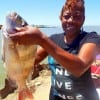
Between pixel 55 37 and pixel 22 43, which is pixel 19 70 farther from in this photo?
pixel 55 37

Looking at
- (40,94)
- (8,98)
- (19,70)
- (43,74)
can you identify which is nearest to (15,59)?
(19,70)

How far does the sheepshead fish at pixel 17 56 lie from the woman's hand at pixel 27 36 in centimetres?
4

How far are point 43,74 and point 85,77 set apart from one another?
995 centimetres

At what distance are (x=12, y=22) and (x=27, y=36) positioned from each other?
19 centimetres

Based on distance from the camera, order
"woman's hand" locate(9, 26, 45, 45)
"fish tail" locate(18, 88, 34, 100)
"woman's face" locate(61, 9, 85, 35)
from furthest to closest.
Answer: "woman's face" locate(61, 9, 85, 35) < "fish tail" locate(18, 88, 34, 100) < "woman's hand" locate(9, 26, 45, 45)

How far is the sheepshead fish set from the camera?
2523 millimetres

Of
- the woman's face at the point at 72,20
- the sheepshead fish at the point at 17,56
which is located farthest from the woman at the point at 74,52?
the sheepshead fish at the point at 17,56

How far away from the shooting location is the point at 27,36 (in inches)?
96.1

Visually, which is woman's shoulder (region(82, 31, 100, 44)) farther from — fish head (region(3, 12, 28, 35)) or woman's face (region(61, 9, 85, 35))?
fish head (region(3, 12, 28, 35))

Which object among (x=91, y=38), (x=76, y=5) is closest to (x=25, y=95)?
(x=91, y=38)

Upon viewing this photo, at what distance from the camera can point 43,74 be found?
42.7ft

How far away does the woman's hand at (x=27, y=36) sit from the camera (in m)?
2.44

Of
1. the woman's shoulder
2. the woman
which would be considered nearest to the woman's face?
the woman

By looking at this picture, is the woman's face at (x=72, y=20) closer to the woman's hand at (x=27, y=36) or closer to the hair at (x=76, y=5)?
the hair at (x=76, y=5)
